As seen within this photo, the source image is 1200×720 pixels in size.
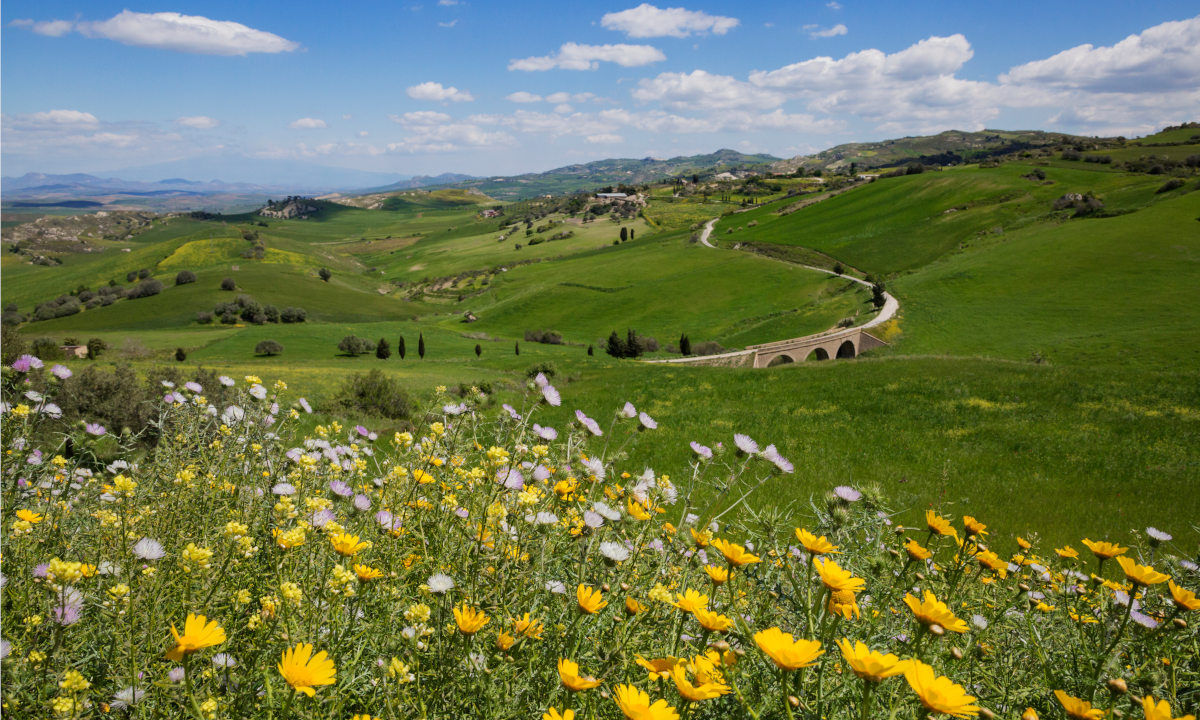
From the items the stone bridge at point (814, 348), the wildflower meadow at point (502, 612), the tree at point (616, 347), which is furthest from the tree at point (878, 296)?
the wildflower meadow at point (502, 612)

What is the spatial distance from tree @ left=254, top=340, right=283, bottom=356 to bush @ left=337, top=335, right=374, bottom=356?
15.8ft

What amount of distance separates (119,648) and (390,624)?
0.94 meters

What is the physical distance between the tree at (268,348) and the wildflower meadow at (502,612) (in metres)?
47.1

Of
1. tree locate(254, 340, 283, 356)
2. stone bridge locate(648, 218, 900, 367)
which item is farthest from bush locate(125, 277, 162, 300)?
stone bridge locate(648, 218, 900, 367)

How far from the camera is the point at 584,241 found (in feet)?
385

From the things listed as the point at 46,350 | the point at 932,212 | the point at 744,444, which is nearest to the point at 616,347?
the point at 46,350

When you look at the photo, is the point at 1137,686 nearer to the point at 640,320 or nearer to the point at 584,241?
the point at 640,320

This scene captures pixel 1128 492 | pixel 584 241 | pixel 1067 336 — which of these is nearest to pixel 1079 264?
pixel 1067 336

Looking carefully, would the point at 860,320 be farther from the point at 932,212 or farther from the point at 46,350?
the point at 46,350

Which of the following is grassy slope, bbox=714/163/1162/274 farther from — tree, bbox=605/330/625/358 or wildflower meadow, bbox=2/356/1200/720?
wildflower meadow, bbox=2/356/1200/720

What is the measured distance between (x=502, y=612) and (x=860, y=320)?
45.7 m

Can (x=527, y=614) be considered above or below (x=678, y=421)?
above

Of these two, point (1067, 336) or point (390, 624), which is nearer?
point (390, 624)

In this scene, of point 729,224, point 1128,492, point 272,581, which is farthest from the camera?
point 729,224
